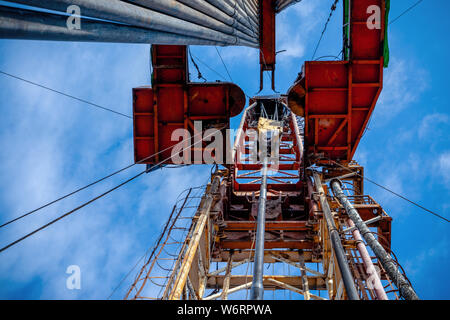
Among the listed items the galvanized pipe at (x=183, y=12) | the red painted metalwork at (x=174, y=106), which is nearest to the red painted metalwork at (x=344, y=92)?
the red painted metalwork at (x=174, y=106)

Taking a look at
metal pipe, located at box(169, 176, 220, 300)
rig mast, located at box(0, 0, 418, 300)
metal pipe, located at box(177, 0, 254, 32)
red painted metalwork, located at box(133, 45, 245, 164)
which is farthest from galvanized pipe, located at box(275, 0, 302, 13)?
metal pipe, located at box(169, 176, 220, 300)

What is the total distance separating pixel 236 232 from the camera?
997 centimetres

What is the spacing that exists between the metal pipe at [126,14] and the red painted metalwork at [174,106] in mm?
4492

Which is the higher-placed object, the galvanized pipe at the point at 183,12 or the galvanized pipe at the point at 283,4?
the galvanized pipe at the point at 283,4

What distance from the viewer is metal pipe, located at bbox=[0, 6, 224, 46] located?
2652mm

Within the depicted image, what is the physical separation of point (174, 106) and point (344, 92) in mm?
5113

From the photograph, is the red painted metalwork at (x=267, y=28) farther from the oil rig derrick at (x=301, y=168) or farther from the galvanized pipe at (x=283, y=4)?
the oil rig derrick at (x=301, y=168)

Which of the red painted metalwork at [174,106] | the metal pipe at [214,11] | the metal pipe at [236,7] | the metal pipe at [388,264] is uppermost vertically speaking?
the metal pipe at [236,7]

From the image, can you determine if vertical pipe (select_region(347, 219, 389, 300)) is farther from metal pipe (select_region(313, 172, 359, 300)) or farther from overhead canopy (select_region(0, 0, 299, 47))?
overhead canopy (select_region(0, 0, 299, 47))

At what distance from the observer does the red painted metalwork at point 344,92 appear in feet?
30.2

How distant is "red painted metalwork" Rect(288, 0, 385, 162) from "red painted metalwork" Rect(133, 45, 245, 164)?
216 centimetres
